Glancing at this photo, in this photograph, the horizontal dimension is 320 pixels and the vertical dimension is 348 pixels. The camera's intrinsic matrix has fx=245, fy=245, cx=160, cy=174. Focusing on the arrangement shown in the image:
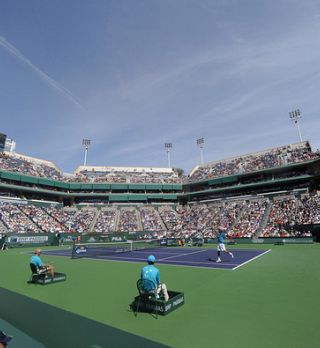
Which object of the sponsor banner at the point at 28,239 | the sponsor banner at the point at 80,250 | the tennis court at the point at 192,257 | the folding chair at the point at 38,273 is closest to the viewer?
the folding chair at the point at 38,273

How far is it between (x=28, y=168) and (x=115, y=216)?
22.1m

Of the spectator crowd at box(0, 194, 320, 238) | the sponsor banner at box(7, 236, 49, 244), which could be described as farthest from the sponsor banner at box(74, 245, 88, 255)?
the spectator crowd at box(0, 194, 320, 238)

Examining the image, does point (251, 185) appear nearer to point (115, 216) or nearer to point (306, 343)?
point (115, 216)

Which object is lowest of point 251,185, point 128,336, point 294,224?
point 128,336

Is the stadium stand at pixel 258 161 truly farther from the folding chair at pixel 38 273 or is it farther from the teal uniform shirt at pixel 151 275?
the folding chair at pixel 38 273

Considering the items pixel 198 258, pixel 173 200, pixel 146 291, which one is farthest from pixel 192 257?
pixel 173 200

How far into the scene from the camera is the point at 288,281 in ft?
32.1

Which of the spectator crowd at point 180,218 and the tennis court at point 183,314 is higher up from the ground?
the spectator crowd at point 180,218

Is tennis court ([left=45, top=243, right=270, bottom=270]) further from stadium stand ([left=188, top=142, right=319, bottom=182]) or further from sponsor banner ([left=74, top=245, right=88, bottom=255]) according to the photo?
stadium stand ([left=188, top=142, right=319, bottom=182])

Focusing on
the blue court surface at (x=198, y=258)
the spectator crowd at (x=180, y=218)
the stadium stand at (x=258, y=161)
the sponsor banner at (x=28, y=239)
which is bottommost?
the blue court surface at (x=198, y=258)

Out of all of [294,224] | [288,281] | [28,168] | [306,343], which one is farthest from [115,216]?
[306,343]

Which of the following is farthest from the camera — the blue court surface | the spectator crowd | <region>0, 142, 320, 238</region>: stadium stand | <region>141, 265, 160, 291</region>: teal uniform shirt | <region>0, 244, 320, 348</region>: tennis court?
<region>0, 142, 320, 238</region>: stadium stand

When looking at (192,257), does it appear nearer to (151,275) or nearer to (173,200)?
(151,275)

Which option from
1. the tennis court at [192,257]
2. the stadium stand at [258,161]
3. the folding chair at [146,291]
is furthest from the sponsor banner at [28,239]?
the stadium stand at [258,161]
